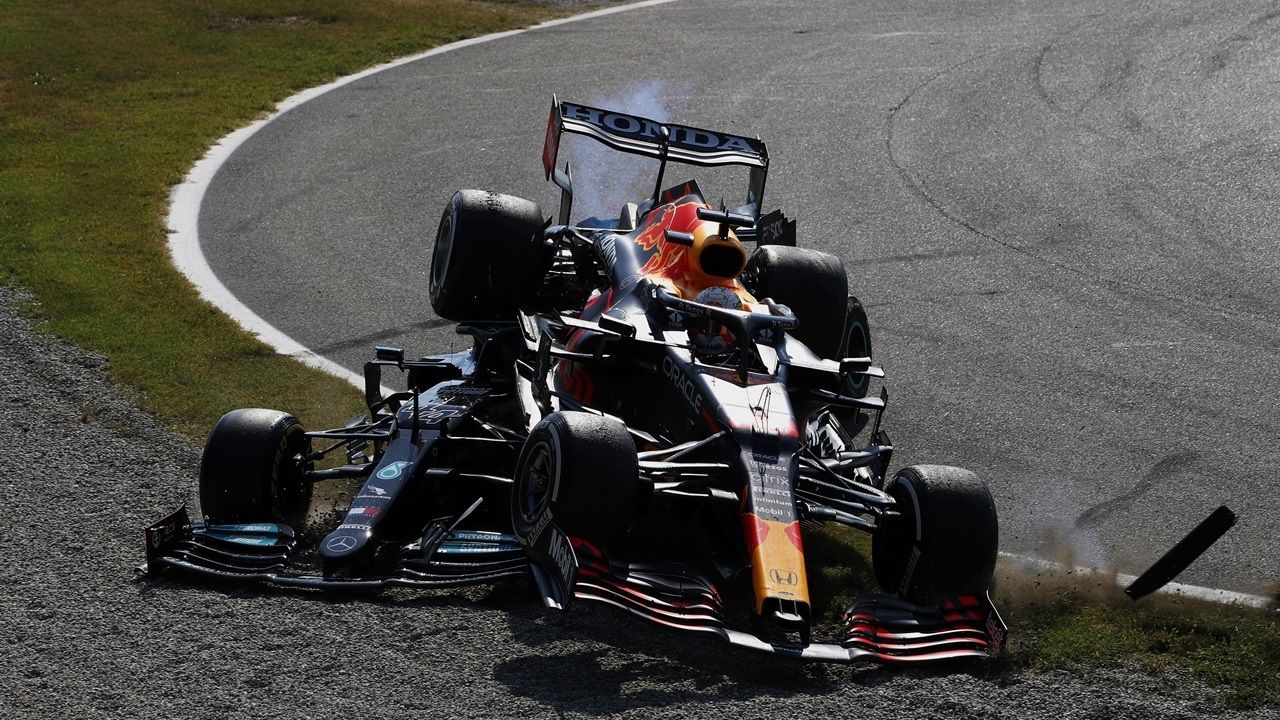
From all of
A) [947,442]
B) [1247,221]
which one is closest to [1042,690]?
[947,442]

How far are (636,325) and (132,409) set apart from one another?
437 centimetres

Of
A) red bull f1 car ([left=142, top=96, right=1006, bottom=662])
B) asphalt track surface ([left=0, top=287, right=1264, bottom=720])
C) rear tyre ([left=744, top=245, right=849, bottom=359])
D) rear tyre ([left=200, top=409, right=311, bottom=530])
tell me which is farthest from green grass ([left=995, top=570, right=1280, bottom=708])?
rear tyre ([left=200, top=409, right=311, bottom=530])

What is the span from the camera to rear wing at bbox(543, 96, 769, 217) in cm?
1203

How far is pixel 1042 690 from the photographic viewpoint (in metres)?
7.50

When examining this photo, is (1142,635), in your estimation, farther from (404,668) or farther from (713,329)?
(404,668)

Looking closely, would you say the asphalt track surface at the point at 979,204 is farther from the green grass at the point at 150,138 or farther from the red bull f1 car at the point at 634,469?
the red bull f1 car at the point at 634,469

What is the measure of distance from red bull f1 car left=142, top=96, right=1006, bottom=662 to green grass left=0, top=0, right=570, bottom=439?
1.77 metres

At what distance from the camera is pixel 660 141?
12062 millimetres

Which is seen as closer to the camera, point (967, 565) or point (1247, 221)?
point (967, 565)

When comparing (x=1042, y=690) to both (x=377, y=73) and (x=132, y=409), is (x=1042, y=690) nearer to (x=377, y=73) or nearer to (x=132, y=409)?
(x=132, y=409)

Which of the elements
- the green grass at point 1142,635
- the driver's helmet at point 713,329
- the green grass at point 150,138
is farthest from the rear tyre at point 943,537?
the green grass at point 150,138

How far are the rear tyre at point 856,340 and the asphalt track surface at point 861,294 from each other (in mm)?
363

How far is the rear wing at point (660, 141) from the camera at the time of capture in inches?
474

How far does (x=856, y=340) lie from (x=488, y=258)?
115 inches
